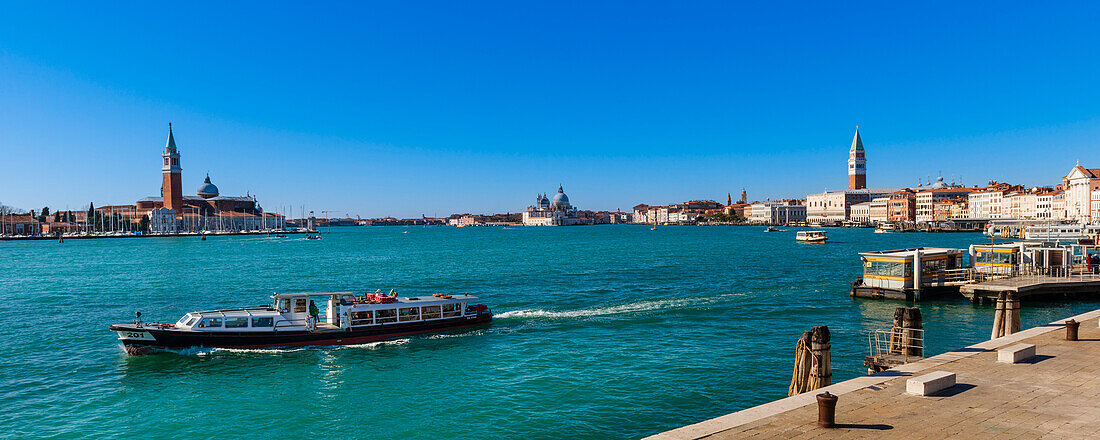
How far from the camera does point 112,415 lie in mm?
14797

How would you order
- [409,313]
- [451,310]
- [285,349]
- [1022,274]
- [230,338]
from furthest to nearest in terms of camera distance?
[1022,274]
[451,310]
[409,313]
[285,349]
[230,338]

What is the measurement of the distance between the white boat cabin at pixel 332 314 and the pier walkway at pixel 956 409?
1620 centimetres

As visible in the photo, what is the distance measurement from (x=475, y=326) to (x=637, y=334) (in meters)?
6.38

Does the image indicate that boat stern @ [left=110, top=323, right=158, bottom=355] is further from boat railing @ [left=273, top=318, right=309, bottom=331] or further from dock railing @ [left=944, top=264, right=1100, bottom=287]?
dock railing @ [left=944, top=264, right=1100, bottom=287]

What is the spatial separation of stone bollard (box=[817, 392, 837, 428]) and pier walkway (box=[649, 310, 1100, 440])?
3.8 inches

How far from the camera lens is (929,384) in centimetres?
930

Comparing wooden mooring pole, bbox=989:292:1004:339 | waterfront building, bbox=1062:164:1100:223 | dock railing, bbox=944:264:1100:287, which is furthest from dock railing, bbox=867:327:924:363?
waterfront building, bbox=1062:164:1100:223

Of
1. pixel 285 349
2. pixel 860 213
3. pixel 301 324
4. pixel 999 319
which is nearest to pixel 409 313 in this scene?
pixel 301 324

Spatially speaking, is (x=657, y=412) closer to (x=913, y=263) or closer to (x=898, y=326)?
(x=898, y=326)

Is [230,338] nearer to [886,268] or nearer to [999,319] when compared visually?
[999,319]

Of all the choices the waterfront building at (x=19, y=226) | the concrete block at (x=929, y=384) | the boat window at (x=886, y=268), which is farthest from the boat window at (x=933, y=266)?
the waterfront building at (x=19, y=226)

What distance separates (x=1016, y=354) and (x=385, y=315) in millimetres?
18503

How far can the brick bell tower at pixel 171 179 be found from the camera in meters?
163

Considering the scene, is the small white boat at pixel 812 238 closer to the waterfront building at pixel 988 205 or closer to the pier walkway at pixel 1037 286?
the pier walkway at pixel 1037 286
